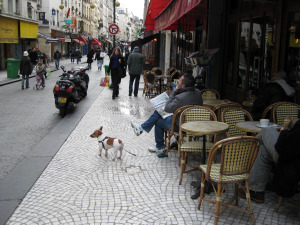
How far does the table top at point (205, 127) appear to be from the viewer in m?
4.34

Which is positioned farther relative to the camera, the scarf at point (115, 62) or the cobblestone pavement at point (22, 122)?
the scarf at point (115, 62)

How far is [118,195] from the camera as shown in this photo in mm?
4406

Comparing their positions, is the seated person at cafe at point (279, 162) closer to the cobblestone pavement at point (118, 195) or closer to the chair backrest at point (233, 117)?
the cobblestone pavement at point (118, 195)

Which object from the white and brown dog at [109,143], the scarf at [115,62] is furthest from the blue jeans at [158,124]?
the scarf at [115,62]

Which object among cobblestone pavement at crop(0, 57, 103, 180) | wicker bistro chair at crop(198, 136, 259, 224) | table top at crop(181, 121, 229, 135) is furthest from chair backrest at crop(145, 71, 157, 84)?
wicker bistro chair at crop(198, 136, 259, 224)

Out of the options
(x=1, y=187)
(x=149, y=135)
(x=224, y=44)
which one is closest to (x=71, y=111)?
(x=149, y=135)

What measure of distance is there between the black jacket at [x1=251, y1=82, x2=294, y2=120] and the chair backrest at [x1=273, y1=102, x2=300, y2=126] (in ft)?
1.14

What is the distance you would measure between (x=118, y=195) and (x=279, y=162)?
6.47ft

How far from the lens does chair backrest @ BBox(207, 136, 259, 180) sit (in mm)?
3494

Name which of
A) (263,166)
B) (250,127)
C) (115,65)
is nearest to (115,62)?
(115,65)

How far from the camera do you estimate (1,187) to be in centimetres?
475

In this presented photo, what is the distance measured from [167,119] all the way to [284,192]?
106 inches

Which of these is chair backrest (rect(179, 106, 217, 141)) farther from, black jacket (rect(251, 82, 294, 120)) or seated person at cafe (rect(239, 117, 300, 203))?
seated person at cafe (rect(239, 117, 300, 203))

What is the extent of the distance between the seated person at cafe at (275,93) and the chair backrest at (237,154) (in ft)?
7.23
